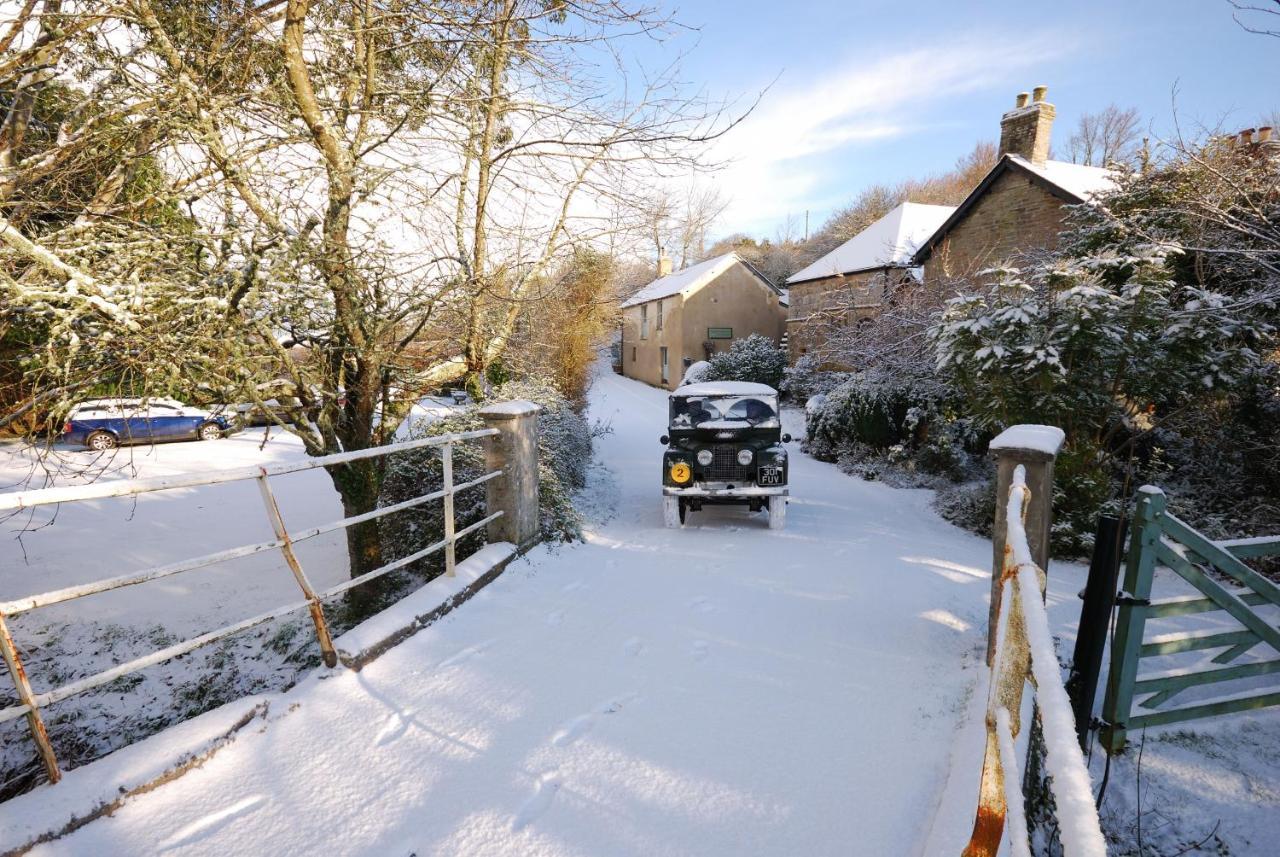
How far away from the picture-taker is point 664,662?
11.9ft

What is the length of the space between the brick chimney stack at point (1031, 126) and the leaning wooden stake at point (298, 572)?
17.1m

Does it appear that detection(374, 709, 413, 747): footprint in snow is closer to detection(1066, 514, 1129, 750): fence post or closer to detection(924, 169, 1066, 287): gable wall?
detection(1066, 514, 1129, 750): fence post

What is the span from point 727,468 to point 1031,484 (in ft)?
12.3

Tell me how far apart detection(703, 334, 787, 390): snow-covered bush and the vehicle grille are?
46.3 ft

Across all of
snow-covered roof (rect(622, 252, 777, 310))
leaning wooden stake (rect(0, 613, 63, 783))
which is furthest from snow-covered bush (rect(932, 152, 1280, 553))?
snow-covered roof (rect(622, 252, 777, 310))

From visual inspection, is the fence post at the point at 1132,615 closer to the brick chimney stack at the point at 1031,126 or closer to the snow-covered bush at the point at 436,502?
the snow-covered bush at the point at 436,502

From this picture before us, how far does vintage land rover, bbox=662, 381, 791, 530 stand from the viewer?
271 inches

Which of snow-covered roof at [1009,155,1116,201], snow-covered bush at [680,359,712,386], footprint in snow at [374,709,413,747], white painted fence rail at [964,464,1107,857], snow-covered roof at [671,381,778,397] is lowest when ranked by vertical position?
footprint in snow at [374,709,413,747]

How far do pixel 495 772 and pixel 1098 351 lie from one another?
25.1 ft

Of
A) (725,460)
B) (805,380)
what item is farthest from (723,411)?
(805,380)

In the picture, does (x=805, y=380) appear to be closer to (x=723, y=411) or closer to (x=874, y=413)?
(x=874, y=413)

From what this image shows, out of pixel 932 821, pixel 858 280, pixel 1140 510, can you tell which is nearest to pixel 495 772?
pixel 932 821

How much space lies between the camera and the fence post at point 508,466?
530cm

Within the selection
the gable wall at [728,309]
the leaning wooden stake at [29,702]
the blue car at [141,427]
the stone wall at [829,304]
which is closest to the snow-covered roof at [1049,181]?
the stone wall at [829,304]
